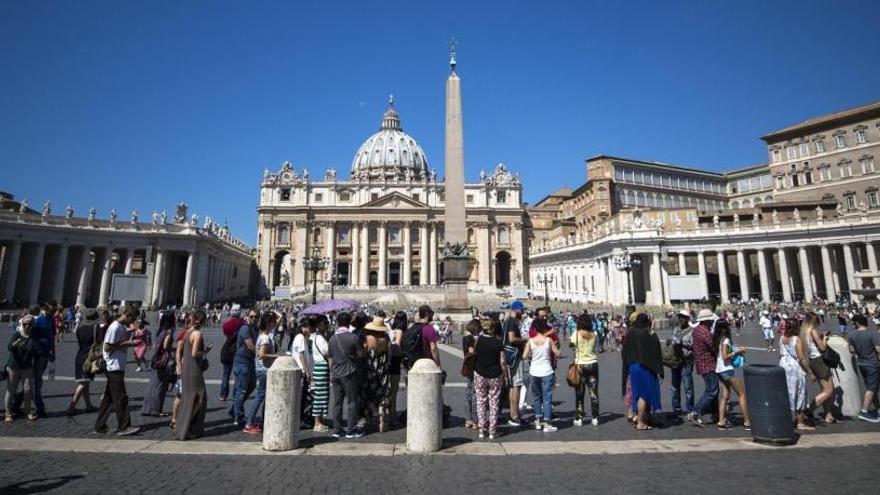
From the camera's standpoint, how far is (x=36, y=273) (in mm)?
34844

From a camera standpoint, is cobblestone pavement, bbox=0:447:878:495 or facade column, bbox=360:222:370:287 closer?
cobblestone pavement, bbox=0:447:878:495

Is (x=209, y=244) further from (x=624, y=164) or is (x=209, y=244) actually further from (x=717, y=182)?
(x=717, y=182)

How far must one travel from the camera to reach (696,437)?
5371 millimetres

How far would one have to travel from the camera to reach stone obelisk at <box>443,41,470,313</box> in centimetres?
2061

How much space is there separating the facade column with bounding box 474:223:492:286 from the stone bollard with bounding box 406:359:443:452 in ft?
198

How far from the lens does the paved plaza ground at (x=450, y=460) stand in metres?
3.90

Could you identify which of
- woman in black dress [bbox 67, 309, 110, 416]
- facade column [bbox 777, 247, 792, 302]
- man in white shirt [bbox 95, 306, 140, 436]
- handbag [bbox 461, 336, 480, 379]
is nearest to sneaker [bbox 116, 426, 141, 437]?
man in white shirt [bbox 95, 306, 140, 436]

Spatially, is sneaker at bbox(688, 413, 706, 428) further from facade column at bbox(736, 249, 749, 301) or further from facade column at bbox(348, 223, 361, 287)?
facade column at bbox(348, 223, 361, 287)

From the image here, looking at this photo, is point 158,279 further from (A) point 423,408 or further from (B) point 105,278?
(A) point 423,408

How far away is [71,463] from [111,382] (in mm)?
1119

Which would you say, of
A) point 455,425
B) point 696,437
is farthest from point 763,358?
point 455,425

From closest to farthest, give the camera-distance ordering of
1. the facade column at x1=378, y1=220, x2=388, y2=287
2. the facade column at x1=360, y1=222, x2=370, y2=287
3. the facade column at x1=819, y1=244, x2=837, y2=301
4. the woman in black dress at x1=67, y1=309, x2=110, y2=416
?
the woman in black dress at x1=67, y1=309, x2=110, y2=416, the facade column at x1=819, y1=244, x2=837, y2=301, the facade column at x1=360, y1=222, x2=370, y2=287, the facade column at x1=378, y1=220, x2=388, y2=287

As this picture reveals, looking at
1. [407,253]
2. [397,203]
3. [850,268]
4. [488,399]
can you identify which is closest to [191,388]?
[488,399]

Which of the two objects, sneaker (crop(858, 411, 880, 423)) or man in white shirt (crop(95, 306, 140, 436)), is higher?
man in white shirt (crop(95, 306, 140, 436))
